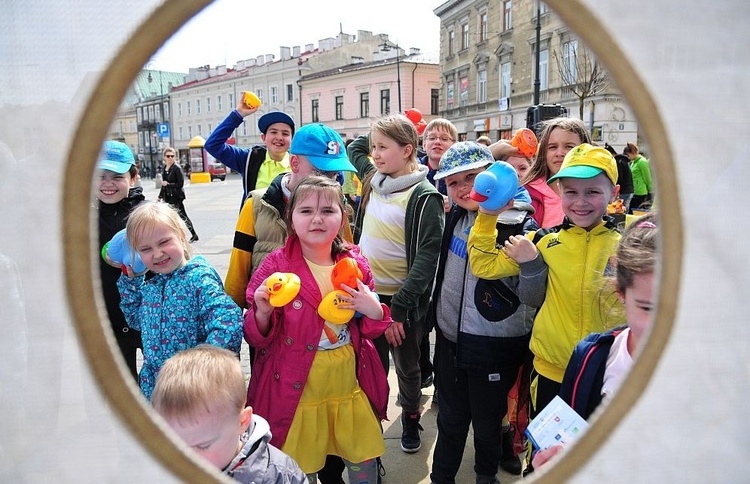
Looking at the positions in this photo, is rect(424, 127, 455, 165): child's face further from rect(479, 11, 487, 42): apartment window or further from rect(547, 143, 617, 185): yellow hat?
rect(547, 143, 617, 185): yellow hat

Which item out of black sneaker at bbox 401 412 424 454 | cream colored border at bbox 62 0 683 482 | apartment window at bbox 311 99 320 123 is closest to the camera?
cream colored border at bbox 62 0 683 482

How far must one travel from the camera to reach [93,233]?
2.22ft

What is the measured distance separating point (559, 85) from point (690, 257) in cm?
132

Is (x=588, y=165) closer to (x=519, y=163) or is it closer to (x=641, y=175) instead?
(x=519, y=163)

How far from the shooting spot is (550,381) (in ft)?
4.28

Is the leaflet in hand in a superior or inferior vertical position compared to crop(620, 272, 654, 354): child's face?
inferior

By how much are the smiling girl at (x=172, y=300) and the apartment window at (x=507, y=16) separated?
919 millimetres

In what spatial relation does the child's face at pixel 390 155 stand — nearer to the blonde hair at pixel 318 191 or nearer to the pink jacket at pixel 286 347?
the blonde hair at pixel 318 191

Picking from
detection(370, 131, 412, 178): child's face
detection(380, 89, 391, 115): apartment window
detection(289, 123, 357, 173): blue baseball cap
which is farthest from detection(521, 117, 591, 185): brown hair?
detection(380, 89, 391, 115): apartment window

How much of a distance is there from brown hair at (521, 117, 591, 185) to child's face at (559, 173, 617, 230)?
56cm

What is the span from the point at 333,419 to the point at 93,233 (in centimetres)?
83

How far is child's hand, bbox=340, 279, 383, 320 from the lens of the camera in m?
1.17

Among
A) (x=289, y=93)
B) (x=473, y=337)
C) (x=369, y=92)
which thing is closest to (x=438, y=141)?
(x=289, y=93)

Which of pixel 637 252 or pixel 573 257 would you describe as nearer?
pixel 637 252
